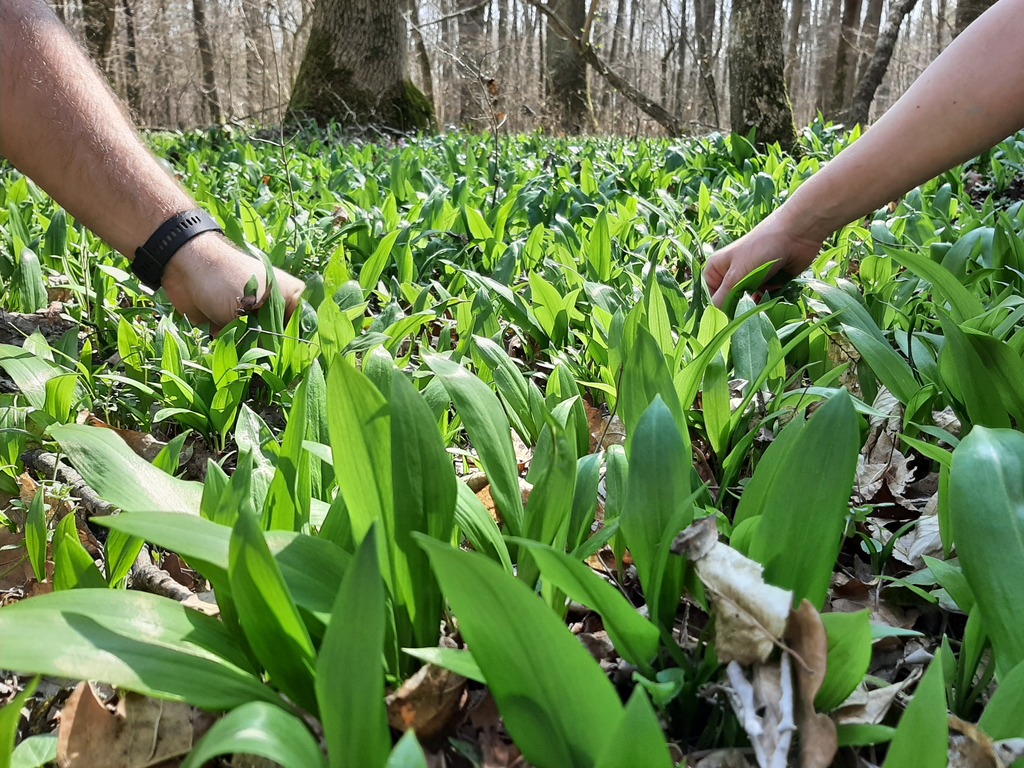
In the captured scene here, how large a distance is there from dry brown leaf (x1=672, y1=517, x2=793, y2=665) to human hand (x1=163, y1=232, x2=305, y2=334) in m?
1.30

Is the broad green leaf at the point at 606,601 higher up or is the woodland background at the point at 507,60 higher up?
the woodland background at the point at 507,60

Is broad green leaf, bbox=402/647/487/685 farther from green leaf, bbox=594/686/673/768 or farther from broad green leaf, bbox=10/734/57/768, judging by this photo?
broad green leaf, bbox=10/734/57/768

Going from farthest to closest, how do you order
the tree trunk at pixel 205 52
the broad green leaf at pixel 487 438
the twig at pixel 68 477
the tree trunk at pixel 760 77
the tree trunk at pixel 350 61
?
the tree trunk at pixel 205 52, the tree trunk at pixel 350 61, the tree trunk at pixel 760 77, the twig at pixel 68 477, the broad green leaf at pixel 487 438

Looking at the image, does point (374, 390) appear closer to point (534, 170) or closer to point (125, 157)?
point (125, 157)

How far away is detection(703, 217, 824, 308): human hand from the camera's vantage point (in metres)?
1.86

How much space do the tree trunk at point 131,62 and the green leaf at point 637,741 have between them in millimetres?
14947

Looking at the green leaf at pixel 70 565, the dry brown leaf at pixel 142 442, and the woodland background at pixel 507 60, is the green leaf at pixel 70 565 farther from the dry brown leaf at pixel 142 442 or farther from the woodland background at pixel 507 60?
the woodland background at pixel 507 60

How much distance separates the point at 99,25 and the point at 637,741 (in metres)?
12.8

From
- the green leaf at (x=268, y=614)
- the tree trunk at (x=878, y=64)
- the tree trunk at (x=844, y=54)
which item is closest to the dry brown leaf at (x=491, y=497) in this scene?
the green leaf at (x=268, y=614)

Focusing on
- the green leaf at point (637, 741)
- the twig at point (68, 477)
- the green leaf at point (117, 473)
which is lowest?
the twig at point (68, 477)

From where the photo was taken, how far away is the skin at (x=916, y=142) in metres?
1.44

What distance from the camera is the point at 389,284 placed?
2467mm

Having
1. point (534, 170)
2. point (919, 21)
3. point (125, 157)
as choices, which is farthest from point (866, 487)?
point (919, 21)

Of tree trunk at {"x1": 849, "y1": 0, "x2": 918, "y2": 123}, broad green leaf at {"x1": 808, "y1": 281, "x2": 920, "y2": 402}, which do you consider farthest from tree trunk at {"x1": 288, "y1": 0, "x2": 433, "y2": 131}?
broad green leaf at {"x1": 808, "y1": 281, "x2": 920, "y2": 402}
